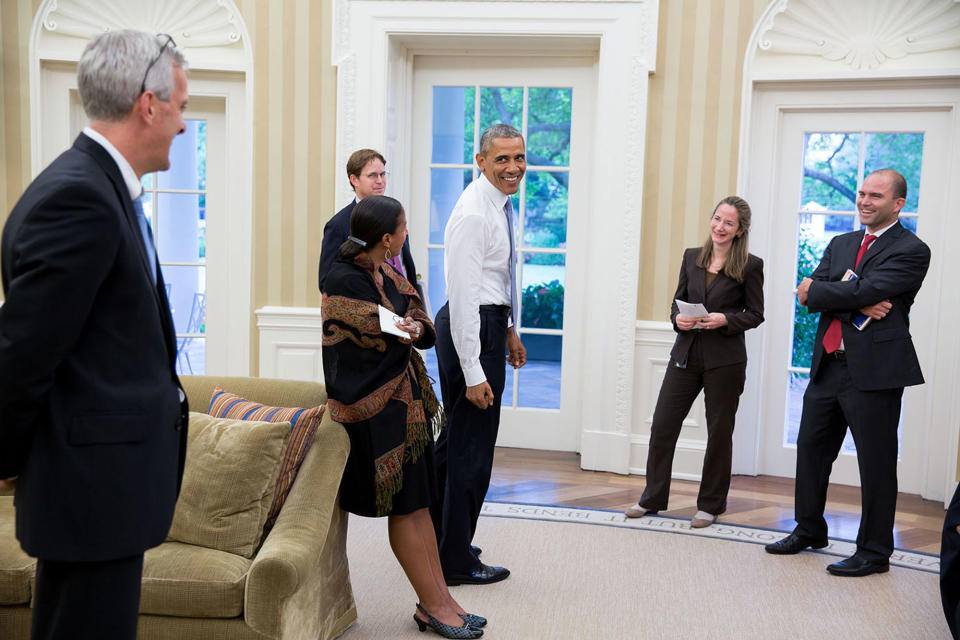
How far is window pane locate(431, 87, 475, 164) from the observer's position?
503 centimetres

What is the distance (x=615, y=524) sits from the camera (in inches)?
151

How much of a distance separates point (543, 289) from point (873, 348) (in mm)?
2162

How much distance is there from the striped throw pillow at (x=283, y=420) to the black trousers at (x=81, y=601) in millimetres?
1016

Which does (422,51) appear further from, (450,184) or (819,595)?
(819,595)

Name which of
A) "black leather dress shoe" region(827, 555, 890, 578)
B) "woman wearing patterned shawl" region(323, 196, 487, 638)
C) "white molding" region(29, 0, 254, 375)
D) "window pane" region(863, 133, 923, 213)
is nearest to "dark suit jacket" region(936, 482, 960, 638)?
"black leather dress shoe" region(827, 555, 890, 578)

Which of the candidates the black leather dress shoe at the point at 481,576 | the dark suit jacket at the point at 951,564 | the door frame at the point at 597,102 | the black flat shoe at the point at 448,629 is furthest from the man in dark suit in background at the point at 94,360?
the door frame at the point at 597,102

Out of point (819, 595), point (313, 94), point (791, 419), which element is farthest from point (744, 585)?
point (313, 94)

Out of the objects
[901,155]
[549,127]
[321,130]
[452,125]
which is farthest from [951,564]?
[321,130]

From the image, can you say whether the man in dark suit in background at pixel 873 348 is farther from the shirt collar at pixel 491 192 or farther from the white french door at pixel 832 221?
the shirt collar at pixel 491 192

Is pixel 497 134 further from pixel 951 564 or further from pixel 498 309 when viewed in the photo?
pixel 951 564

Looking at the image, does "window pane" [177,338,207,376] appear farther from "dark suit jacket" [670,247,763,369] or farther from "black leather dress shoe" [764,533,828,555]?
"black leather dress shoe" [764,533,828,555]

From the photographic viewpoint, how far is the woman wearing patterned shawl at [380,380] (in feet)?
7.80

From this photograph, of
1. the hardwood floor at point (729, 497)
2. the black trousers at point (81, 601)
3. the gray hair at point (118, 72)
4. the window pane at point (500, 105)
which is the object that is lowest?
the hardwood floor at point (729, 497)

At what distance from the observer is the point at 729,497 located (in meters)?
4.34
